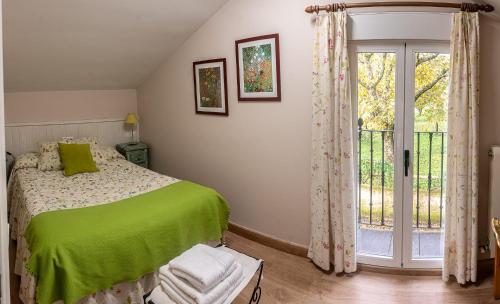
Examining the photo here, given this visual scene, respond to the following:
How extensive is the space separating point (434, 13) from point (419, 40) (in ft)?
0.64

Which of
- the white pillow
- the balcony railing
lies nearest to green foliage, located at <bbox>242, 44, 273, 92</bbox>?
the balcony railing

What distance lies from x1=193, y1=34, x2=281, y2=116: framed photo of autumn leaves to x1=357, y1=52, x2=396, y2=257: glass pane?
737 millimetres

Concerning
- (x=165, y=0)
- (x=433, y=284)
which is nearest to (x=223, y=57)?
(x=165, y=0)

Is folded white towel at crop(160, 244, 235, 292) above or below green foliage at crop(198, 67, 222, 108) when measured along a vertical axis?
below

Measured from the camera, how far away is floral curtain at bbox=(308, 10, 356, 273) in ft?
8.71

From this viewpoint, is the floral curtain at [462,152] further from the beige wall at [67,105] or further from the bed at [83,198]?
the beige wall at [67,105]

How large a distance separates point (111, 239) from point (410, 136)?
223 cm

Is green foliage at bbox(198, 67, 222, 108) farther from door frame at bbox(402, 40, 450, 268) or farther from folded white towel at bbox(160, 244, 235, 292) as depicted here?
folded white towel at bbox(160, 244, 235, 292)

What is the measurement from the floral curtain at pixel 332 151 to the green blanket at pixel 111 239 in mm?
873

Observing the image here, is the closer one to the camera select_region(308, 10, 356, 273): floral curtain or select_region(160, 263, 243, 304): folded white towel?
select_region(160, 263, 243, 304): folded white towel

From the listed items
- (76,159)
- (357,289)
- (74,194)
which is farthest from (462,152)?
(76,159)

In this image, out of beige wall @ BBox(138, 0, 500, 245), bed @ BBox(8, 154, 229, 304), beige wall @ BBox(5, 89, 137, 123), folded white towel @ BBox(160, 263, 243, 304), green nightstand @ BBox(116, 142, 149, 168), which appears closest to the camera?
folded white towel @ BBox(160, 263, 243, 304)

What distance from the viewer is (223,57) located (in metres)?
3.58

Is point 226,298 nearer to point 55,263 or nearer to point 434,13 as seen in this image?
point 55,263
